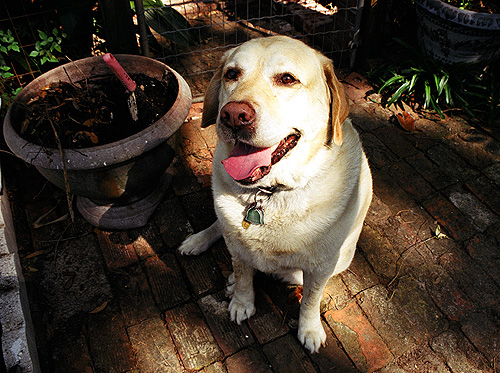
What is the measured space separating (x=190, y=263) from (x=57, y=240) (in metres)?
1.02

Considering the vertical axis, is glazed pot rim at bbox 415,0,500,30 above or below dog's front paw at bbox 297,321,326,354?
above

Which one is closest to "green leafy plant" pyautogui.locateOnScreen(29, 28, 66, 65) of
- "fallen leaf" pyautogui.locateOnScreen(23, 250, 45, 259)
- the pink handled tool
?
the pink handled tool

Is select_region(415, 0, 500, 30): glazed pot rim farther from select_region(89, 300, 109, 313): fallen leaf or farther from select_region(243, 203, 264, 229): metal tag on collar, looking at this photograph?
select_region(89, 300, 109, 313): fallen leaf

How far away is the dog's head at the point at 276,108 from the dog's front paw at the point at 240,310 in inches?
37.7

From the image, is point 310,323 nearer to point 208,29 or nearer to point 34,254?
point 34,254

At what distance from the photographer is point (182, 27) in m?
3.89

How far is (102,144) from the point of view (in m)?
2.53

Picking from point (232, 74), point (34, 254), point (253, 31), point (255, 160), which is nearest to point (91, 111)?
point (34, 254)

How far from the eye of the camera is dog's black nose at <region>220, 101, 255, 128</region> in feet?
5.30

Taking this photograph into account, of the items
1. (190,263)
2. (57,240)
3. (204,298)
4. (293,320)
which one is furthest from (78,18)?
(293,320)

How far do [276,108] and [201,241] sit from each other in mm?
1330

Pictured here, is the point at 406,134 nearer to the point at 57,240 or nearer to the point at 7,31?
the point at 57,240

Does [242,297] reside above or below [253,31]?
below

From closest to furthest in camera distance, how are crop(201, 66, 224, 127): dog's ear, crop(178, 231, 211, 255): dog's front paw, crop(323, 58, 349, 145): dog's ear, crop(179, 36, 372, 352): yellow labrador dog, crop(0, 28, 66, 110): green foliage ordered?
1. crop(179, 36, 372, 352): yellow labrador dog
2. crop(323, 58, 349, 145): dog's ear
3. crop(201, 66, 224, 127): dog's ear
4. crop(178, 231, 211, 255): dog's front paw
5. crop(0, 28, 66, 110): green foliage
